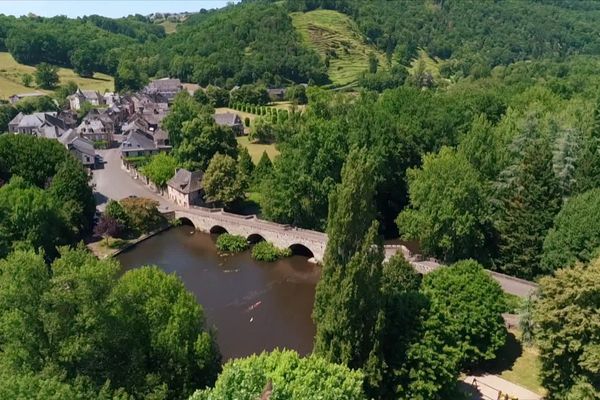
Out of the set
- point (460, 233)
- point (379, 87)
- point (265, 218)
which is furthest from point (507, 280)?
point (379, 87)


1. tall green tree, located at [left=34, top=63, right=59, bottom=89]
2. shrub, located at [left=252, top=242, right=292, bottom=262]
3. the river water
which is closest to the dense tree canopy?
the river water


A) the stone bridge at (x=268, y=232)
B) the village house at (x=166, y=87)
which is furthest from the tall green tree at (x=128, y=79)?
the stone bridge at (x=268, y=232)

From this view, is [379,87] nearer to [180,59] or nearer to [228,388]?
[180,59]

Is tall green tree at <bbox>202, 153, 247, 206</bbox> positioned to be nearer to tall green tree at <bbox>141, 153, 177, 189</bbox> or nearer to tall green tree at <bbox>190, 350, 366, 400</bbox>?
tall green tree at <bbox>141, 153, 177, 189</bbox>

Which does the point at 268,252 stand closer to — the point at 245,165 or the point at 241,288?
the point at 241,288

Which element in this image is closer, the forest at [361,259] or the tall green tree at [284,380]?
the tall green tree at [284,380]

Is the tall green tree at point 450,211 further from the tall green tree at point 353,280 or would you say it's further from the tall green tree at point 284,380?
the tall green tree at point 284,380

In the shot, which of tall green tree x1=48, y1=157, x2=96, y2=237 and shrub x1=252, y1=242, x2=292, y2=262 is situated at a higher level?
tall green tree x1=48, y1=157, x2=96, y2=237
